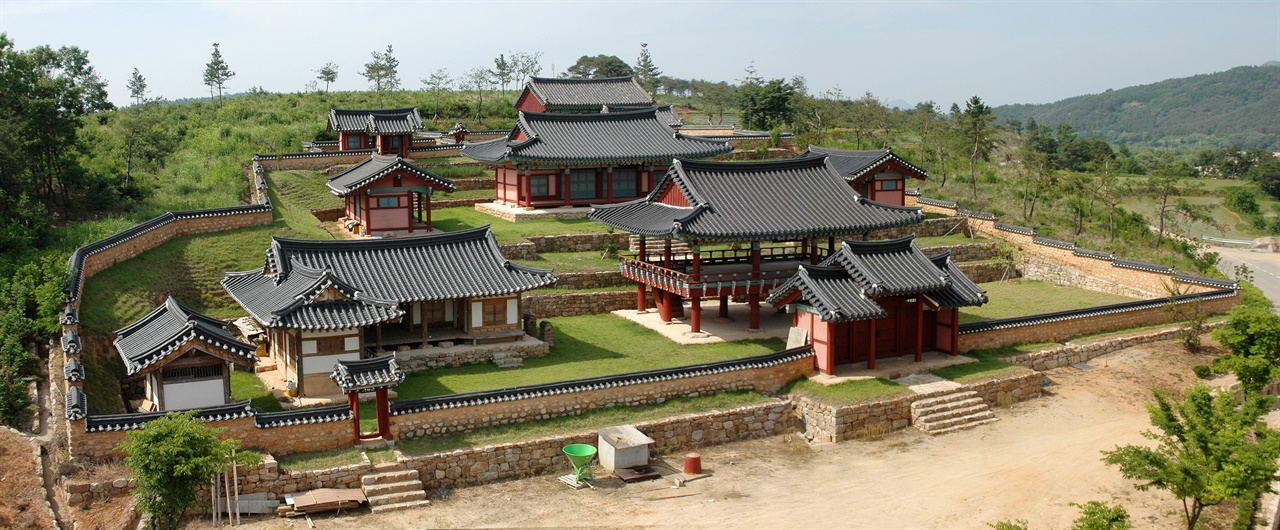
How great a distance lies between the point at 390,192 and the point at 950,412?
23.8m

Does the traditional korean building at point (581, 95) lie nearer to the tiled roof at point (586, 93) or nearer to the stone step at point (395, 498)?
the tiled roof at point (586, 93)

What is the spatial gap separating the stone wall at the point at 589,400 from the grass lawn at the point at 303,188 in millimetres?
24257

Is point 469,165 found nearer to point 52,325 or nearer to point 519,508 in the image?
point 52,325

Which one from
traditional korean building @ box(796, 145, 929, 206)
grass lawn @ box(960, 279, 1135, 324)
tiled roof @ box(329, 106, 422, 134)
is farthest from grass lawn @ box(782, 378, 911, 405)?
tiled roof @ box(329, 106, 422, 134)

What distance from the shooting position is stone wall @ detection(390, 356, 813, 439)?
24.3 m

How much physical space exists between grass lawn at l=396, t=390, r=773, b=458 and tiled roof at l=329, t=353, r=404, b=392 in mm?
1634

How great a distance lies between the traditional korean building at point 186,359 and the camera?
2306cm

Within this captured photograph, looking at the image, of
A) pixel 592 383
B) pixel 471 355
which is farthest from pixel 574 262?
pixel 592 383

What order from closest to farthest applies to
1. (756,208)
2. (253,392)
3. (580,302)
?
1. (253,392)
2. (756,208)
3. (580,302)

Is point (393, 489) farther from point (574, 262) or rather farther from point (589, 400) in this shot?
point (574, 262)

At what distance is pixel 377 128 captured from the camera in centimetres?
5547

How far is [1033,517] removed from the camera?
75.7 feet

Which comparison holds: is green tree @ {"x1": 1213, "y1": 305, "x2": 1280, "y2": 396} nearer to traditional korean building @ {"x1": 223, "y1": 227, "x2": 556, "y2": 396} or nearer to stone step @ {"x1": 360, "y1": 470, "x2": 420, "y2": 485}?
traditional korean building @ {"x1": 223, "y1": 227, "x2": 556, "y2": 396}

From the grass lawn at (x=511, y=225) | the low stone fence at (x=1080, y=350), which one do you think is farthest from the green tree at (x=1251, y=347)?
the grass lawn at (x=511, y=225)
